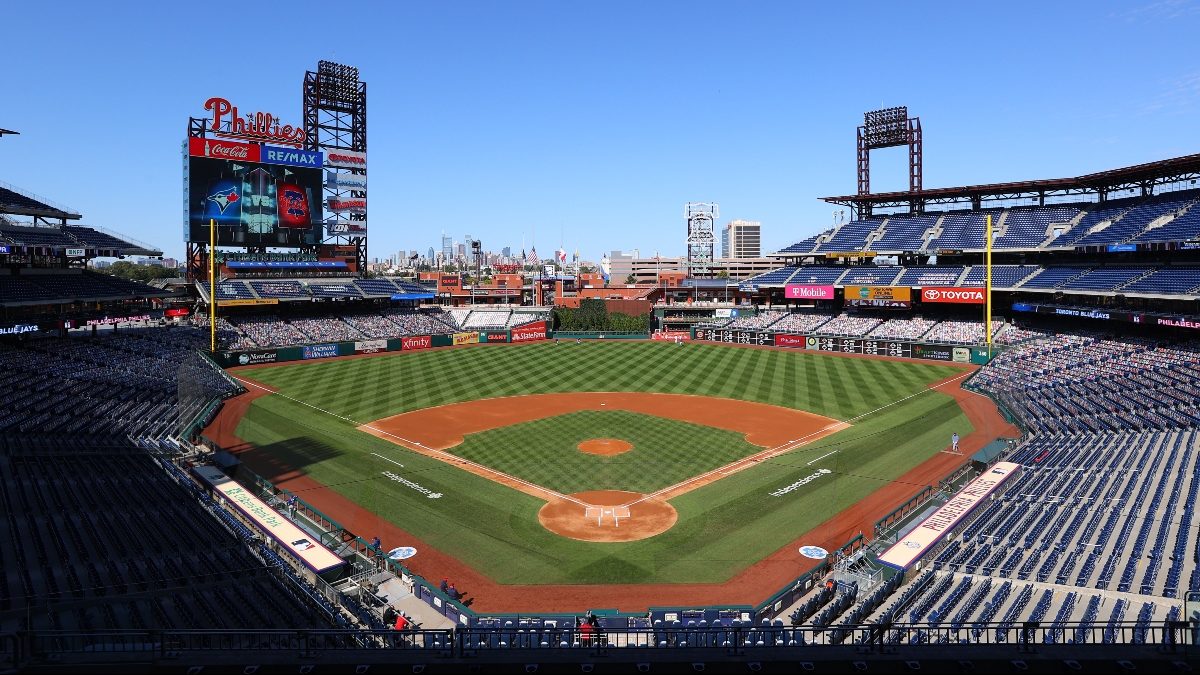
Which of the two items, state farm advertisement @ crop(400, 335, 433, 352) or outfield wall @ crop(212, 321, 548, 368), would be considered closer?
outfield wall @ crop(212, 321, 548, 368)

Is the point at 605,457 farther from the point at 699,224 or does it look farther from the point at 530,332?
the point at 699,224

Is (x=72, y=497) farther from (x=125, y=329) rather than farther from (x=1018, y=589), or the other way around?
(x=125, y=329)

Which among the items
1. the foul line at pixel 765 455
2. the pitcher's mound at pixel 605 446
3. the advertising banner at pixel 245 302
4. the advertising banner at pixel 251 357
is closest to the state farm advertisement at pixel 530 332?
the advertising banner at pixel 245 302

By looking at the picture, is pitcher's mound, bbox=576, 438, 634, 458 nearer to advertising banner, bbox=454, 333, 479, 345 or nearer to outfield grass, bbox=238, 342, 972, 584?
outfield grass, bbox=238, 342, 972, 584

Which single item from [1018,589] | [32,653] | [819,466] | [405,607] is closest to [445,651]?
[32,653]

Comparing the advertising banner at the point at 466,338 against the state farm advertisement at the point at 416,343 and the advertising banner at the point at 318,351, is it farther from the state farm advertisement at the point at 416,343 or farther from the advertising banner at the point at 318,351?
the advertising banner at the point at 318,351

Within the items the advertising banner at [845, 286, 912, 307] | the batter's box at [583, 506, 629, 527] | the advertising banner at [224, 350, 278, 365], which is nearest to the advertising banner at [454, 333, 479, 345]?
the advertising banner at [224, 350, 278, 365]
